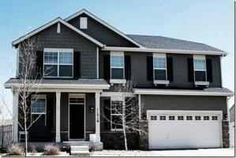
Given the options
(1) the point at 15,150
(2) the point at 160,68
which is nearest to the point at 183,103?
(2) the point at 160,68

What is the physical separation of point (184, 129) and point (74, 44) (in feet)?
27.9

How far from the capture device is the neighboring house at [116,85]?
22.9 meters

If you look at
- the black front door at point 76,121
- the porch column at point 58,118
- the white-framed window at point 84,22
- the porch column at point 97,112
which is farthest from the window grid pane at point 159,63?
the porch column at point 58,118

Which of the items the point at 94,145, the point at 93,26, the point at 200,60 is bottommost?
the point at 94,145

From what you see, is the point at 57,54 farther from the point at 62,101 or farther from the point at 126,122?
the point at 126,122

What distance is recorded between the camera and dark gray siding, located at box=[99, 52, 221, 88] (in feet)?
83.3

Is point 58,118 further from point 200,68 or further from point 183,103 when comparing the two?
point 200,68

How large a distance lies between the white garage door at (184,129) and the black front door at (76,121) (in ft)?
13.3

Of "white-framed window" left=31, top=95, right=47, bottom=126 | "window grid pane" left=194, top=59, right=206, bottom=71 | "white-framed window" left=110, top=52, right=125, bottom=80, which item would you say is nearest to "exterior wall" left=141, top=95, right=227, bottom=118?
"white-framed window" left=110, top=52, right=125, bottom=80

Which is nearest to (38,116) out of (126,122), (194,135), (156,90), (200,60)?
(126,122)

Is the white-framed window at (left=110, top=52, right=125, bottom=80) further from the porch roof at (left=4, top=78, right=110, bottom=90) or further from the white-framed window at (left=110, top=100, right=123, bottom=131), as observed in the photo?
the porch roof at (left=4, top=78, right=110, bottom=90)

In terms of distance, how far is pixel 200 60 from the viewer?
88.1 ft

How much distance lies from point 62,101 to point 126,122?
13.3 ft

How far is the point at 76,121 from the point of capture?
23547 mm
